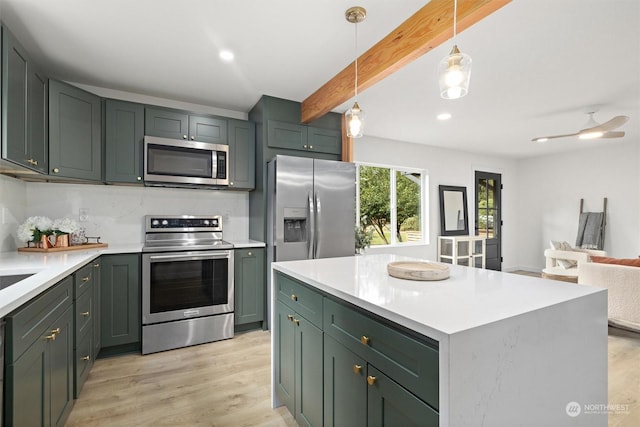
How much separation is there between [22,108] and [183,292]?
1793mm

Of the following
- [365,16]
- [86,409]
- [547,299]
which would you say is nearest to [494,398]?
[547,299]

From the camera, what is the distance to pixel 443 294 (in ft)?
4.00

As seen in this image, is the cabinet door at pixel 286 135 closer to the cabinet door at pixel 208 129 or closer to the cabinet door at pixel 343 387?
the cabinet door at pixel 208 129

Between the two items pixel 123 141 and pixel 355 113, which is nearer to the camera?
pixel 355 113

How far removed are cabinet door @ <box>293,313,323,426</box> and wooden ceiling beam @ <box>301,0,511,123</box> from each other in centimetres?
180

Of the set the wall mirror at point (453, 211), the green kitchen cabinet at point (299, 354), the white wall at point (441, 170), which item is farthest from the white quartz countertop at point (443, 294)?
the wall mirror at point (453, 211)

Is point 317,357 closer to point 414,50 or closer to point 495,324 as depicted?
point 495,324

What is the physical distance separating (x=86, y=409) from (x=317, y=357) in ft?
5.30

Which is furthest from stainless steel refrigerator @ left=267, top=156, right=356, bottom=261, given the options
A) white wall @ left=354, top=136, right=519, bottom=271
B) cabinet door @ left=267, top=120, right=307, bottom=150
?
white wall @ left=354, top=136, right=519, bottom=271

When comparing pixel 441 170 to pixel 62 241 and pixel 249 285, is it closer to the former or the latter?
pixel 249 285

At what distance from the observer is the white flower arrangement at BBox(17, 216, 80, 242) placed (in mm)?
2438

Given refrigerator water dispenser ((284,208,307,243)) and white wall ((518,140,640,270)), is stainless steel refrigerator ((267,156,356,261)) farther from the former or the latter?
white wall ((518,140,640,270))

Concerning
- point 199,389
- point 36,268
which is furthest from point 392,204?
point 36,268

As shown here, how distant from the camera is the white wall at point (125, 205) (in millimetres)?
2884
